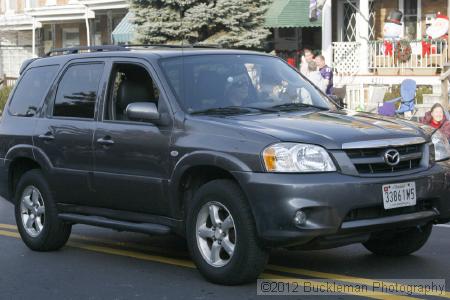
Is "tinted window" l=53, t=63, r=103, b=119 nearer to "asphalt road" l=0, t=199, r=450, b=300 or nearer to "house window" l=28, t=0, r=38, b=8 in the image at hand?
"asphalt road" l=0, t=199, r=450, b=300

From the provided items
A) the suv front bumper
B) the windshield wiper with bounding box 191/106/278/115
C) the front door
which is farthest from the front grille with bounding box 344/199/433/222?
the front door

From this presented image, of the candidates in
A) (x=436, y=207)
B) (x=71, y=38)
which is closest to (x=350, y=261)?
(x=436, y=207)

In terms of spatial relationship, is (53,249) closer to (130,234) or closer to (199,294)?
(130,234)

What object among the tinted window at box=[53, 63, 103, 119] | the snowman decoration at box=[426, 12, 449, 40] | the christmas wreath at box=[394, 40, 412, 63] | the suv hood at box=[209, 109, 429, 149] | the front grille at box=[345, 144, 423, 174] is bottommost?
the front grille at box=[345, 144, 423, 174]

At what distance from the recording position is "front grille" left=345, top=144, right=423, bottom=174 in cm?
633

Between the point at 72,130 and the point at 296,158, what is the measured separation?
98.5 inches

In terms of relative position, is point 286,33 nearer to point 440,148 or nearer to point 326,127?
point 440,148

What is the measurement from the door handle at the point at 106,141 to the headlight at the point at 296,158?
5.59 ft

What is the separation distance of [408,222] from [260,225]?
1.11 metres

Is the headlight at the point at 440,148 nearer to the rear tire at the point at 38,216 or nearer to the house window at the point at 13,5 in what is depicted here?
the rear tire at the point at 38,216

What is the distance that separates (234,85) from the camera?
7.38 m

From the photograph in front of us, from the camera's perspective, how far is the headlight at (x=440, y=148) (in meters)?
7.05

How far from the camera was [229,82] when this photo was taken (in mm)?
7398

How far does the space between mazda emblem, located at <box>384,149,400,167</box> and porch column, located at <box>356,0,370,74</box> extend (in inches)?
744
